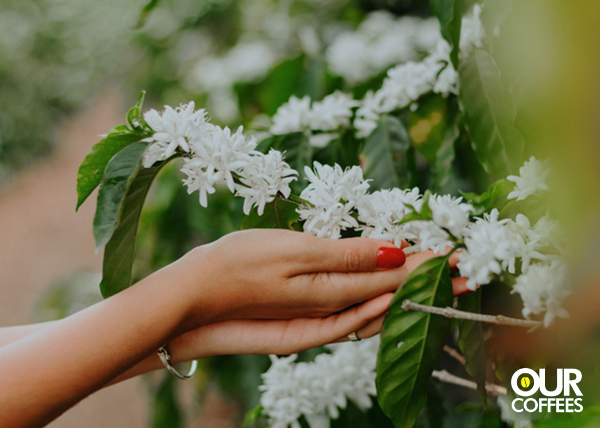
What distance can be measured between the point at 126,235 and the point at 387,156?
0.40 metres

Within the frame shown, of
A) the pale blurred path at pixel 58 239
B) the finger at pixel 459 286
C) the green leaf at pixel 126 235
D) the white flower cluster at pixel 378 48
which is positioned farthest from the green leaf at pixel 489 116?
the pale blurred path at pixel 58 239

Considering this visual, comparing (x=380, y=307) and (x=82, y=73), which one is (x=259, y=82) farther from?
(x=82, y=73)

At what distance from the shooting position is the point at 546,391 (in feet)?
1.45

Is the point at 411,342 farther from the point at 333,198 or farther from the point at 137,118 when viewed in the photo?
the point at 137,118

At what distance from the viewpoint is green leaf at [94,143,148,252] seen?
39cm

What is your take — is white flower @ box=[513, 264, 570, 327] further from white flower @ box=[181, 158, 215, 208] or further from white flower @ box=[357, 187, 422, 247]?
white flower @ box=[181, 158, 215, 208]

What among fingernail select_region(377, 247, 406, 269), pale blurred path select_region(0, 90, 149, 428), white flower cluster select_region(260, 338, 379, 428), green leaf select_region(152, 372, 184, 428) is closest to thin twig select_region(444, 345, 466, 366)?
white flower cluster select_region(260, 338, 379, 428)

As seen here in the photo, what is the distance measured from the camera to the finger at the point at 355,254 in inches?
18.8

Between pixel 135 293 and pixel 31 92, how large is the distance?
17.7 ft

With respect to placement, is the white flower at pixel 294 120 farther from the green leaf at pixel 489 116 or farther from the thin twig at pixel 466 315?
the thin twig at pixel 466 315

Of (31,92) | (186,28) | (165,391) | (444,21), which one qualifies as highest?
(31,92)

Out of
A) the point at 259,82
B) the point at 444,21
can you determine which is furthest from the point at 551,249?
the point at 259,82

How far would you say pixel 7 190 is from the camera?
445 centimetres

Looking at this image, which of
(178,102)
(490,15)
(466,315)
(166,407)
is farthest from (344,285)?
(178,102)
